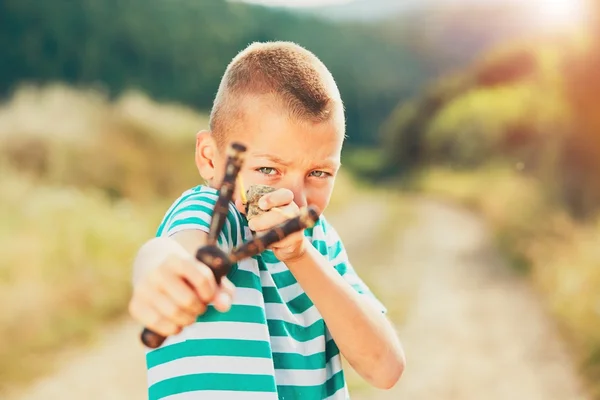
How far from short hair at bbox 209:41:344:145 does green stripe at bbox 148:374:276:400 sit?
0.50 metres

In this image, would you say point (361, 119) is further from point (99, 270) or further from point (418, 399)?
point (418, 399)

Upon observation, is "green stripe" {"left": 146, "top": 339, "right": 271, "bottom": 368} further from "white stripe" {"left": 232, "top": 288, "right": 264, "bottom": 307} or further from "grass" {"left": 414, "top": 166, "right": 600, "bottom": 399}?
"grass" {"left": 414, "top": 166, "right": 600, "bottom": 399}

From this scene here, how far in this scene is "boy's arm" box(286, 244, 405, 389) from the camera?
1.34 m

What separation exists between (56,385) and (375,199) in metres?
9.98

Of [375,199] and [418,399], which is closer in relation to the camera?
[418,399]

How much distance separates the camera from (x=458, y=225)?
10844 mm

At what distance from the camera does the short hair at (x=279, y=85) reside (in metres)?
1.45

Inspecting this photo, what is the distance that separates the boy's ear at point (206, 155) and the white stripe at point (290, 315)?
1.03 ft

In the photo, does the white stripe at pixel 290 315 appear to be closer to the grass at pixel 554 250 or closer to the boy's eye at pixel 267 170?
the boy's eye at pixel 267 170

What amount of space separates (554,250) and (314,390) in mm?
6037

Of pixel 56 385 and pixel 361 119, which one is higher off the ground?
pixel 361 119

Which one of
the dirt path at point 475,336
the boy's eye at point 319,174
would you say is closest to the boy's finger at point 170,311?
the boy's eye at point 319,174

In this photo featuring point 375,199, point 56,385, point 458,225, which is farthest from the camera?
point 375,199

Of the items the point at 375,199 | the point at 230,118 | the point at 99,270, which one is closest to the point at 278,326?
the point at 230,118
